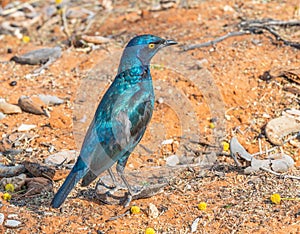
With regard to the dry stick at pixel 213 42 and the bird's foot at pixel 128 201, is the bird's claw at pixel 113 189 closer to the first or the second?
the bird's foot at pixel 128 201

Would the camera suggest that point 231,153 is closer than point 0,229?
No

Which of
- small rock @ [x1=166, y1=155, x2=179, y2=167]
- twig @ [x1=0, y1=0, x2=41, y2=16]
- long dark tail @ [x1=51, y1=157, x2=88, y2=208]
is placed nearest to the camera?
long dark tail @ [x1=51, y1=157, x2=88, y2=208]

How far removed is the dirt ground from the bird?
0.38 meters

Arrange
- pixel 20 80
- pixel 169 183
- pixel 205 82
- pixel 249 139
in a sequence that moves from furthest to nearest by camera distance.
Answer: pixel 20 80, pixel 205 82, pixel 249 139, pixel 169 183

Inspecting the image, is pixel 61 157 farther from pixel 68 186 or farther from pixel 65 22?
pixel 65 22

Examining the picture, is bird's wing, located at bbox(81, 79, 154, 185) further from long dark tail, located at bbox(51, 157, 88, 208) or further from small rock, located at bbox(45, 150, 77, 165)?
small rock, located at bbox(45, 150, 77, 165)

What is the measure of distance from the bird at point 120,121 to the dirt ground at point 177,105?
0.38 meters

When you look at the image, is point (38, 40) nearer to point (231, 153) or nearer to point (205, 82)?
point (205, 82)

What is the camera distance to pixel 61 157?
576 centimetres

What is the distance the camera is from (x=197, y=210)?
15.9 feet

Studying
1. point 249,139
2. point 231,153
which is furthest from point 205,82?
point 231,153

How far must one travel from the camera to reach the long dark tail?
4.68m

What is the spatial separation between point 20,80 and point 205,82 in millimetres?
2210

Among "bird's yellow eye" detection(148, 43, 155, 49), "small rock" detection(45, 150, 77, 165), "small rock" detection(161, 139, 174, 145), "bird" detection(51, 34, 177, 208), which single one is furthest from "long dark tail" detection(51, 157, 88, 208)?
"small rock" detection(161, 139, 174, 145)
